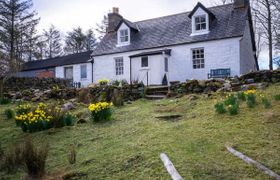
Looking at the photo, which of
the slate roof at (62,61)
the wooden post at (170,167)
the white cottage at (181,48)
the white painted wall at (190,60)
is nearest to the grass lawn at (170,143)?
the wooden post at (170,167)

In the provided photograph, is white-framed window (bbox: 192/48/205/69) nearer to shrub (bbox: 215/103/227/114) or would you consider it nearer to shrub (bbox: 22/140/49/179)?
shrub (bbox: 215/103/227/114)

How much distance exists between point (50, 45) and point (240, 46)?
31.1 metres

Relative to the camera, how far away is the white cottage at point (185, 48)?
1721 cm

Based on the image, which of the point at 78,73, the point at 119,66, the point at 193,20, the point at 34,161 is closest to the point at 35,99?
the point at 34,161

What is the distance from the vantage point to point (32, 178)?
4418 millimetres

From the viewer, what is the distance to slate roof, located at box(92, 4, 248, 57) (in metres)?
17.6

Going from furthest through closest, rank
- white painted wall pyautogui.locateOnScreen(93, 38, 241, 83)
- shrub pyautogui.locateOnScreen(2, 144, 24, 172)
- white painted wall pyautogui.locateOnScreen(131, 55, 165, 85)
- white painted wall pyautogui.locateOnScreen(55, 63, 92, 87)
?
white painted wall pyautogui.locateOnScreen(55, 63, 92, 87), white painted wall pyautogui.locateOnScreen(131, 55, 165, 85), white painted wall pyautogui.locateOnScreen(93, 38, 241, 83), shrub pyautogui.locateOnScreen(2, 144, 24, 172)

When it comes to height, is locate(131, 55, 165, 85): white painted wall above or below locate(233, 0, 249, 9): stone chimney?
below

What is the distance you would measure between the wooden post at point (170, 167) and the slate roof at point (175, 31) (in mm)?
13940

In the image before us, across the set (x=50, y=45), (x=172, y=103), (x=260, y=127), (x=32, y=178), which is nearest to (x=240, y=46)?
(x=172, y=103)

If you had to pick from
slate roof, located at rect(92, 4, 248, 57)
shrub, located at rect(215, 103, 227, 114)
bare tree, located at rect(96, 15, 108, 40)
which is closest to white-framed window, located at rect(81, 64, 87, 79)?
slate roof, located at rect(92, 4, 248, 57)

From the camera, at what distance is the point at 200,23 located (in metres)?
18.6

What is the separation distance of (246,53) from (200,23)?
348 cm

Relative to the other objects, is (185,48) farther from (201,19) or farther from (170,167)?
(170,167)
